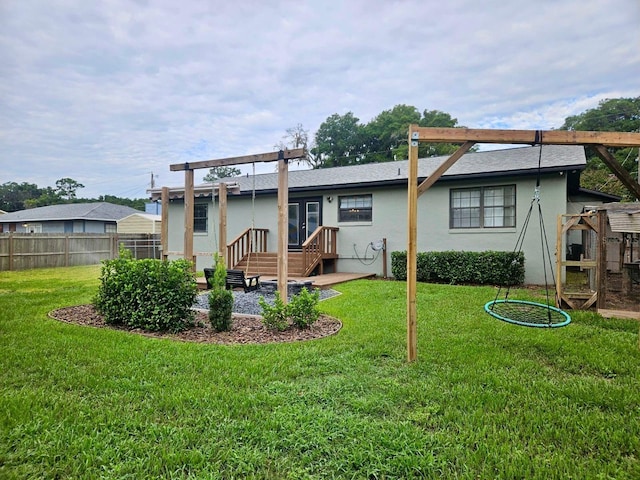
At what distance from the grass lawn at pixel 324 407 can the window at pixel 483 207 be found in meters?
5.68

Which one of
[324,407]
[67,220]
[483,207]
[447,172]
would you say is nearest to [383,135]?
[447,172]

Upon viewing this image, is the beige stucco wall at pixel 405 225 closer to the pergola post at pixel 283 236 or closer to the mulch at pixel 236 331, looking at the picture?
the mulch at pixel 236 331

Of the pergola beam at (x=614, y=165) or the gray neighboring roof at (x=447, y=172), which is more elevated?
the gray neighboring roof at (x=447, y=172)

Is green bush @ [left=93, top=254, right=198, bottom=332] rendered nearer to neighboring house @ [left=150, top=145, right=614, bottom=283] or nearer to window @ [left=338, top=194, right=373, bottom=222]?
neighboring house @ [left=150, top=145, right=614, bottom=283]

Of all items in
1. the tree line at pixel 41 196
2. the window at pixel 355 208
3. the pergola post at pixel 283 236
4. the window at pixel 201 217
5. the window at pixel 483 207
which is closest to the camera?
the pergola post at pixel 283 236

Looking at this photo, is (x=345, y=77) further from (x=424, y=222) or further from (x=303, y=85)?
(x=424, y=222)

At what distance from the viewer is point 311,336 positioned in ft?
16.2

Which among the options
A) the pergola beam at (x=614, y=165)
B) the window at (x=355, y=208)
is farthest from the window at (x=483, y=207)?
the pergola beam at (x=614, y=165)

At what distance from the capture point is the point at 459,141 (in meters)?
4.02

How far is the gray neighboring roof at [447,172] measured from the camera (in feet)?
30.4

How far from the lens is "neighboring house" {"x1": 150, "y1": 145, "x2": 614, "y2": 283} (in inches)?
377

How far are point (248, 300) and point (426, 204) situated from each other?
6399mm

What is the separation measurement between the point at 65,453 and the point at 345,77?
667 inches

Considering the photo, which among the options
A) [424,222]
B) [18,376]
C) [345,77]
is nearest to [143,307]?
[18,376]
